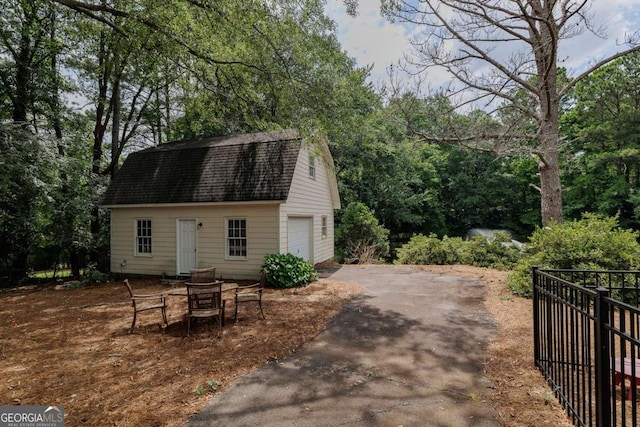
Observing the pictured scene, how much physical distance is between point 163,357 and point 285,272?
16.8 feet

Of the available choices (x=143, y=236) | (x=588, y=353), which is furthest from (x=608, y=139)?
(x=143, y=236)

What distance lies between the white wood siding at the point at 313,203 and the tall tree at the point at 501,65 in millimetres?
4672

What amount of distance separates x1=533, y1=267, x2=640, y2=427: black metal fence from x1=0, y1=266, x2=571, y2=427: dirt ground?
25 cm

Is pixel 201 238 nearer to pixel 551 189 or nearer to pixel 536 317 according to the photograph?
pixel 536 317

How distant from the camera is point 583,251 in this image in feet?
24.4

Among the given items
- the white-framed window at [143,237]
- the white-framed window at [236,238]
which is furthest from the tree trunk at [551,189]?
the white-framed window at [143,237]

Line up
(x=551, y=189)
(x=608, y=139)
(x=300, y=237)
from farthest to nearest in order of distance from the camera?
1. (x=608, y=139)
2. (x=300, y=237)
3. (x=551, y=189)

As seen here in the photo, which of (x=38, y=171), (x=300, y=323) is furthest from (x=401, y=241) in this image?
(x=38, y=171)

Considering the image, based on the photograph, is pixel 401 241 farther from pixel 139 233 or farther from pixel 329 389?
pixel 329 389

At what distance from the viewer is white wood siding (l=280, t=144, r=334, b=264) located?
11.0 meters

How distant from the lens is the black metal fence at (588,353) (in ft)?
7.82

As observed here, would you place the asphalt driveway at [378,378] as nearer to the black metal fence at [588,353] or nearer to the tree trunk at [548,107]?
the black metal fence at [588,353]

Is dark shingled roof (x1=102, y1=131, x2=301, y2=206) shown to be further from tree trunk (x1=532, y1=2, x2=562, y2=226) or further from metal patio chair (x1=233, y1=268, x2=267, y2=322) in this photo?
tree trunk (x1=532, y1=2, x2=562, y2=226)

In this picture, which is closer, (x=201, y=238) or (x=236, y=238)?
(x=236, y=238)
